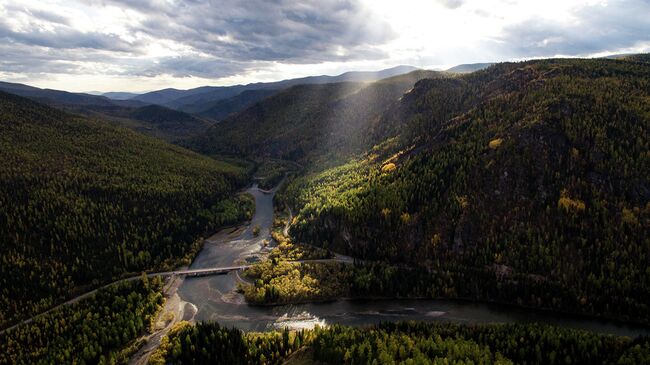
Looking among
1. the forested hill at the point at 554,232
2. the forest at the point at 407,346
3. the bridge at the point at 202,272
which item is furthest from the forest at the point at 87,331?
the forested hill at the point at 554,232

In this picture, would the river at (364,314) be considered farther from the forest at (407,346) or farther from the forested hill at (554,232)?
the forest at (407,346)

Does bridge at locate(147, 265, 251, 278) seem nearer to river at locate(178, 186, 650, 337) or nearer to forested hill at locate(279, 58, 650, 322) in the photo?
river at locate(178, 186, 650, 337)

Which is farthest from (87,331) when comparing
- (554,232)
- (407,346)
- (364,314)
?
(554,232)

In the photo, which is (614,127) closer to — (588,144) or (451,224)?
(588,144)

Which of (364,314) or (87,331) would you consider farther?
(364,314)

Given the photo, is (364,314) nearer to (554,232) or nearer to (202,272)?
(202,272)

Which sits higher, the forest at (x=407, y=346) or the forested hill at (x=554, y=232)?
the forested hill at (x=554, y=232)
